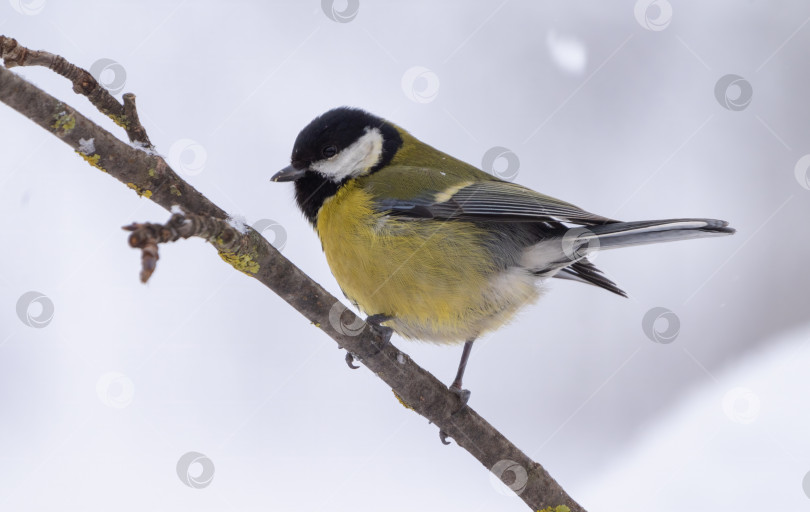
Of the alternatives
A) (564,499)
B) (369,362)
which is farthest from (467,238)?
(564,499)

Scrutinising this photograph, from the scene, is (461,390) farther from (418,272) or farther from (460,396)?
(418,272)

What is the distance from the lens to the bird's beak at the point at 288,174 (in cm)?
223

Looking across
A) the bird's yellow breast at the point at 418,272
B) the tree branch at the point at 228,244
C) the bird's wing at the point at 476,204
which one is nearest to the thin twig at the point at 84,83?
the tree branch at the point at 228,244

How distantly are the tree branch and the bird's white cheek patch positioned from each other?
620 millimetres

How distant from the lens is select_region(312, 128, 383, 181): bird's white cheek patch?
7.50 feet

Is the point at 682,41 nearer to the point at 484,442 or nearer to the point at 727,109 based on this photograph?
the point at 727,109

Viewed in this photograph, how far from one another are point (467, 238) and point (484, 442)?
0.60 meters

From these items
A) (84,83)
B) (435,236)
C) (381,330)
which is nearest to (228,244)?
(84,83)

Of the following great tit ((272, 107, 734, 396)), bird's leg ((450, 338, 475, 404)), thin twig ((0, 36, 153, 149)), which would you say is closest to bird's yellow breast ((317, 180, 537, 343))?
great tit ((272, 107, 734, 396))

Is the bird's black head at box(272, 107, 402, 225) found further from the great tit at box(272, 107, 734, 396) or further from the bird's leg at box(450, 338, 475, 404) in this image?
the bird's leg at box(450, 338, 475, 404)

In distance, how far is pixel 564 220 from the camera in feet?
6.56

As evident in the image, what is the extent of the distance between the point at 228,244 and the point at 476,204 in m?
1.01

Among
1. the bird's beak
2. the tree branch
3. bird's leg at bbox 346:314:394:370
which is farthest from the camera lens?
the bird's beak

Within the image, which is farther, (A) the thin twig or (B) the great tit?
(B) the great tit
